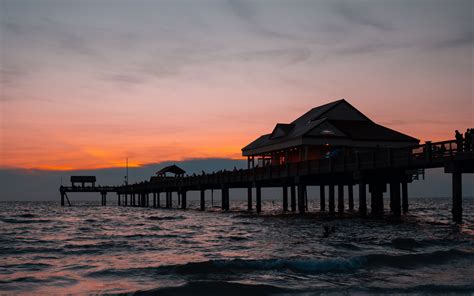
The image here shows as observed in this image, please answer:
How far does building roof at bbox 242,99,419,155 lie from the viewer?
1913 inches

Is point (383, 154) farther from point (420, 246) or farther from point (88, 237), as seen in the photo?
point (88, 237)

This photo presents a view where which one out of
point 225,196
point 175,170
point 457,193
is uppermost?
point 175,170

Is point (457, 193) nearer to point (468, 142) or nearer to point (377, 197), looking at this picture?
point (468, 142)

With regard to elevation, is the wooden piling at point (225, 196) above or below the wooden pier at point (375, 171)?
below

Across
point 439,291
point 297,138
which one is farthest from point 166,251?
point 297,138

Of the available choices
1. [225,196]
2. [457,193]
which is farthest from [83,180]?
[457,193]

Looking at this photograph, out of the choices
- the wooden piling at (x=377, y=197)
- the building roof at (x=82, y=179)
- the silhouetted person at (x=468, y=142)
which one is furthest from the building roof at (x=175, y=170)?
the silhouetted person at (x=468, y=142)

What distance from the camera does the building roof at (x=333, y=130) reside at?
4859cm

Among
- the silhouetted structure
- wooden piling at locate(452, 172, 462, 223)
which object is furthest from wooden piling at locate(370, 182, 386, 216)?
the silhouetted structure

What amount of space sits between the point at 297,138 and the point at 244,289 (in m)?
36.7

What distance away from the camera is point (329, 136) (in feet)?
159

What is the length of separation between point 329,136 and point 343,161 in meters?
13.7

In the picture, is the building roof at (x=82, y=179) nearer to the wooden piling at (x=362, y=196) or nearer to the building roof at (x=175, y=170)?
the building roof at (x=175, y=170)

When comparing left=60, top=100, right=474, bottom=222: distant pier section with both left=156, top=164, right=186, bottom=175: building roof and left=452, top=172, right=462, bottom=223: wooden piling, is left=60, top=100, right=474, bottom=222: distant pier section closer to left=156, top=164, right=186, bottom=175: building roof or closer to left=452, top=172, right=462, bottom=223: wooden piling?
left=452, top=172, right=462, bottom=223: wooden piling
